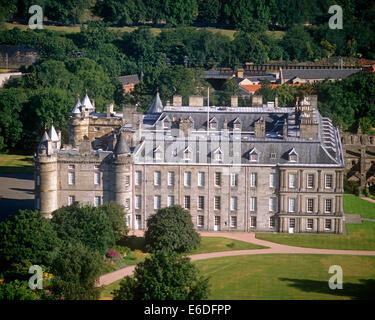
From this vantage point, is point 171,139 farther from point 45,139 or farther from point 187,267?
point 187,267

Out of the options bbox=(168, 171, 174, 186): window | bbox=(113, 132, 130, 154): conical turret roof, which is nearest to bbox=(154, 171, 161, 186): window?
bbox=(168, 171, 174, 186): window

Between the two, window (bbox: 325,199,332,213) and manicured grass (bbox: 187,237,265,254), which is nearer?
manicured grass (bbox: 187,237,265,254)

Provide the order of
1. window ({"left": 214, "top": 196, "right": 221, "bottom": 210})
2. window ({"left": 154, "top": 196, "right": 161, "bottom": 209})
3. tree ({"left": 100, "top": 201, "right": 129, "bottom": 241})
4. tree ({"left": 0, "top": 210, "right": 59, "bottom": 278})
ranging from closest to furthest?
tree ({"left": 0, "top": 210, "right": 59, "bottom": 278}) → tree ({"left": 100, "top": 201, "right": 129, "bottom": 241}) → window ({"left": 214, "top": 196, "right": 221, "bottom": 210}) → window ({"left": 154, "top": 196, "right": 161, "bottom": 209})

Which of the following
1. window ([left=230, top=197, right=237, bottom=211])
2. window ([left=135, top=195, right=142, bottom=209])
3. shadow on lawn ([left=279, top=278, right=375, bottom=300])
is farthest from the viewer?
window ([left=135, top=195, right=142, bottom=209])

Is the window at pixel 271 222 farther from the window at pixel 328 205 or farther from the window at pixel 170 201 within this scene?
the window at pixel 170 201

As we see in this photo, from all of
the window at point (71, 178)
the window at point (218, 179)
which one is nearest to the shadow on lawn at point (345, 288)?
the window at point (218, 179)

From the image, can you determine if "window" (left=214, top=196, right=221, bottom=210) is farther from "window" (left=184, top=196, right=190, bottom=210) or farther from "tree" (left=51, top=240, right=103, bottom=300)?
"tree" (left=51, top=240, right=103, bottom=300)
